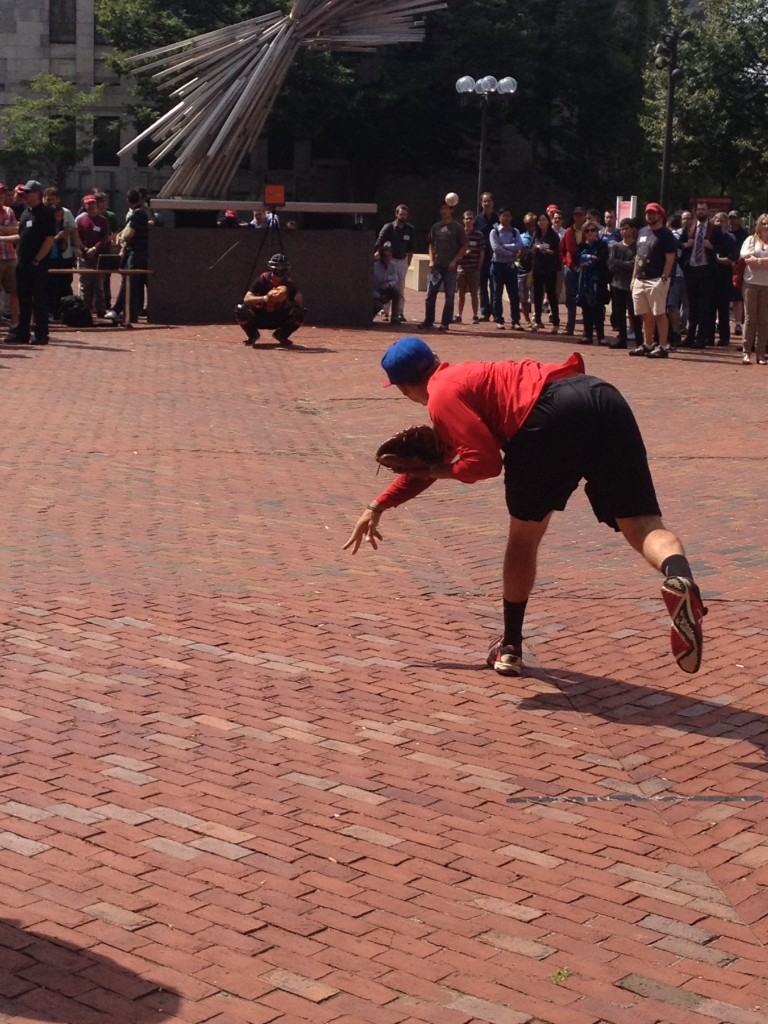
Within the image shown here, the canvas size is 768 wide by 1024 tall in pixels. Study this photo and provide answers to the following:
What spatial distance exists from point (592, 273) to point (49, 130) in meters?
39.5

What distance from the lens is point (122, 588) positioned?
7.69 meters

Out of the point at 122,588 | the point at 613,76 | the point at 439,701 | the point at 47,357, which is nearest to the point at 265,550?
the point at 122,588

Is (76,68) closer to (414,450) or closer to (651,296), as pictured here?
(651,296)

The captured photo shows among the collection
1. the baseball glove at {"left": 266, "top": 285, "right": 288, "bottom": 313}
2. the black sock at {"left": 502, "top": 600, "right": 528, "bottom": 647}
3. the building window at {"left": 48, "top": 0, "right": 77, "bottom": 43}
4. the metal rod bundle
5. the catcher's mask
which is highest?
the building window at {"left": 48, "top": 0, "right": 77, "bottom": 43}

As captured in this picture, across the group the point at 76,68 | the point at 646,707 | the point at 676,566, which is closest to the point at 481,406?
the point at 676,566

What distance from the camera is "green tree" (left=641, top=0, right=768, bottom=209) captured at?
4634 cm

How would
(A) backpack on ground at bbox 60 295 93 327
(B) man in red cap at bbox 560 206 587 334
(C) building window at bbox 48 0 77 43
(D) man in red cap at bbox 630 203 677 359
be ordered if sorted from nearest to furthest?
(D) man in red cap at bbox 630 203 677 359 → (B) man in red cap at bbox 560 206 587 334 → (A) backpack on ground at bbox 60 295 93 327 → (C) building window at bbox 48 0 77 43

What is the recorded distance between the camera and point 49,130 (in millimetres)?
55125

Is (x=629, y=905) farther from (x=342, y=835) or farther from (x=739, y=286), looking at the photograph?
(x=739, y=286)

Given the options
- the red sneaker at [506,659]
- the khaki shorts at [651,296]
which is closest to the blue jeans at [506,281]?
the khaki shorts at [651,296]

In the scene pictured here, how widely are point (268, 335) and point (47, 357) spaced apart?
382 cm

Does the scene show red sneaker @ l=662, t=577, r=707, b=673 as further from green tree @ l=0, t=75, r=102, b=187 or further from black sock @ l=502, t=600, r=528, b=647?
green tree @ l=0, t=75, r=102, b=187

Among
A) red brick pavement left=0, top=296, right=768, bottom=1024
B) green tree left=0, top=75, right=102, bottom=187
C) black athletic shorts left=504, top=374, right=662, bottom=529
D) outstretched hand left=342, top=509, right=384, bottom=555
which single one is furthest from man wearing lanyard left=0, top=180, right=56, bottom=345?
green tree left=0, top=75, right=102, bottom=187

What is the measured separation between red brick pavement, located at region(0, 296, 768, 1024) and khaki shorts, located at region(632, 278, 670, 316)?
7964mm
